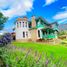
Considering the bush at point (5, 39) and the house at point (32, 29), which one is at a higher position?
the house at point (32, 29)

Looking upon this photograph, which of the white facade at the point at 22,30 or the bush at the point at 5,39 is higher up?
the white facade at the point at 22,30

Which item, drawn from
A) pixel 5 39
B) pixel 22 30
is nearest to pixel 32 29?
pixel 22 30

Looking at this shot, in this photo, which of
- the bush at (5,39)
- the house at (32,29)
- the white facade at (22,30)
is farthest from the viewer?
the white facade at (22,30)

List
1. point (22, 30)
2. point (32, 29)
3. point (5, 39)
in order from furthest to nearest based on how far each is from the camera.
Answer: point (32, 29) < point (22, 30) < point (5, 39)

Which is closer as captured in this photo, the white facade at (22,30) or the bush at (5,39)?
the bush at (5,39)

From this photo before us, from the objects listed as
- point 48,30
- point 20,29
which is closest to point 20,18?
point 20,29

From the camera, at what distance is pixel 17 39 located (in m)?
48.1

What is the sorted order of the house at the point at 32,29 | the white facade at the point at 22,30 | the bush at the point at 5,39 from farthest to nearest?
1. the white facade at the point at 22,30
2. the house at the point at 32,29
3. the bush at the point at 5,39

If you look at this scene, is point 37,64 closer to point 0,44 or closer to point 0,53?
→ point 0,53

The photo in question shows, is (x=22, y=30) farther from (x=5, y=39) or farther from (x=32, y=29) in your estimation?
(x=5, y=39)

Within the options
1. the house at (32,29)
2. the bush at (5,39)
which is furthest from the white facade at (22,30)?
the bush at (5,39)

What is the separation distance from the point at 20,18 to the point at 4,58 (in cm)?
4152

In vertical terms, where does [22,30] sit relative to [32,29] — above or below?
below

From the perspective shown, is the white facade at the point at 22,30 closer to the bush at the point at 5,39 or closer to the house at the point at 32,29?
the house at the point at 32,29
